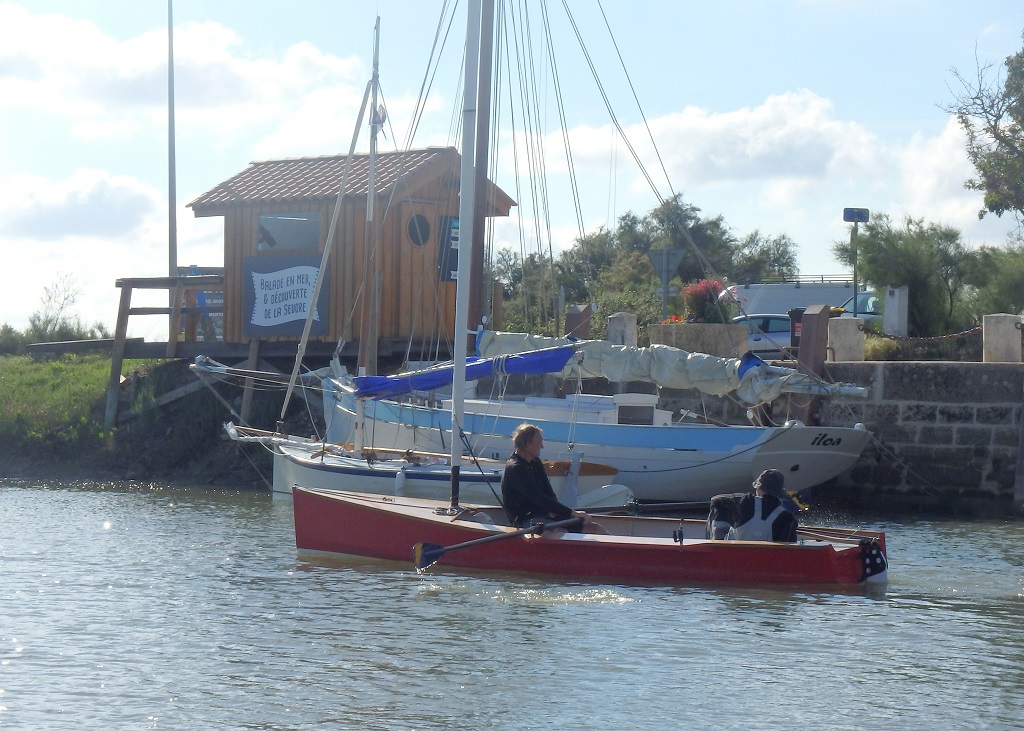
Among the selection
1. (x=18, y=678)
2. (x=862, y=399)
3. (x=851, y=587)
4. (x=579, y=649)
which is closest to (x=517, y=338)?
(x=862, y=399)

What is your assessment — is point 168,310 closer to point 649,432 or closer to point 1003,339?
point 649,432

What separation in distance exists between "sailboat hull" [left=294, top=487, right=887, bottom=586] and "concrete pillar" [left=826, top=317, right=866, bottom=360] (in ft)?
24.7

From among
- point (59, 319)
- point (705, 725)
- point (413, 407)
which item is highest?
point (59, 319)

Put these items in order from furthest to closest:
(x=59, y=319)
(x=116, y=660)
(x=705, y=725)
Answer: (x=59, y=319), (x=116, y=660), (x=705, y=725)

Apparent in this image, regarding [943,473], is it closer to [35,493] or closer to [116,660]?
[116,660]

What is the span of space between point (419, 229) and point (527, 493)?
1321 cm

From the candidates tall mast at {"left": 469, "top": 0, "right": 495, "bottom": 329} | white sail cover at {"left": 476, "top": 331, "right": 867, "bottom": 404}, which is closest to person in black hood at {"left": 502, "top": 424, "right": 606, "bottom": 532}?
white sail cover at {"left": 476, "top": 331, "right": 867, "bottom": 404}

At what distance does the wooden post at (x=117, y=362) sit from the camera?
2640cm

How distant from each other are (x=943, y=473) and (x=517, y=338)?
256 inches

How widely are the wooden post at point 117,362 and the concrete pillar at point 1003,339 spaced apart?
16.9 m

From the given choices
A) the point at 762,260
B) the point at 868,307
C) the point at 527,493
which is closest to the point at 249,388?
the point at 527,493

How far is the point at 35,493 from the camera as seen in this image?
21984 millimetres

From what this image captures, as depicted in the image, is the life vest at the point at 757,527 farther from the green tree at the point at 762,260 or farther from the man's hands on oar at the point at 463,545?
the green tree at the point at 762,260

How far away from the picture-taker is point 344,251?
2486 cm
